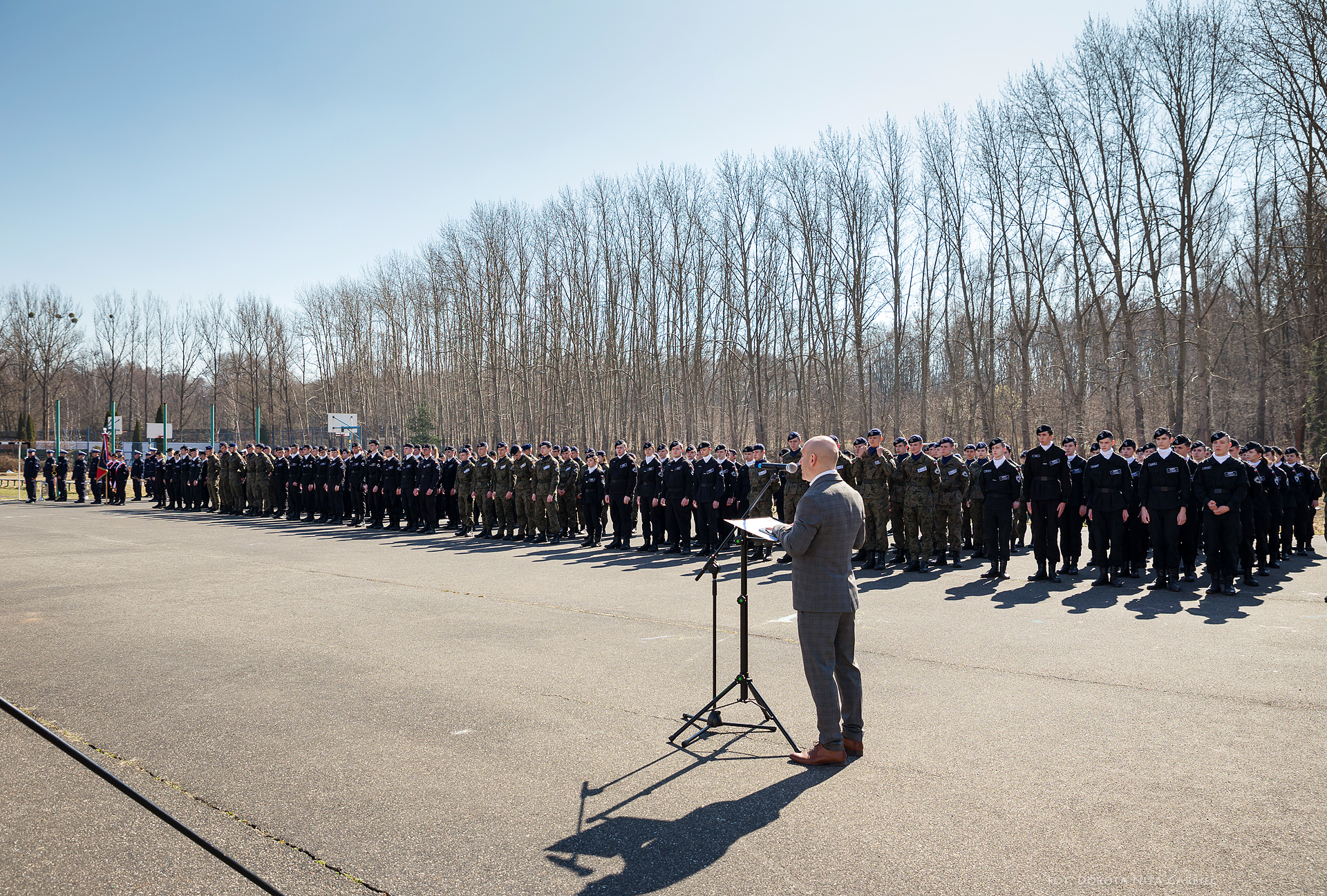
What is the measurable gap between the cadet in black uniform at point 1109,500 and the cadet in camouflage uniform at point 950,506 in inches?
81.8

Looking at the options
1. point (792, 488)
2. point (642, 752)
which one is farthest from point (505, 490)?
point (642, 752)

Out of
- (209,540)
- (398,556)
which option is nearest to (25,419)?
(209,540)

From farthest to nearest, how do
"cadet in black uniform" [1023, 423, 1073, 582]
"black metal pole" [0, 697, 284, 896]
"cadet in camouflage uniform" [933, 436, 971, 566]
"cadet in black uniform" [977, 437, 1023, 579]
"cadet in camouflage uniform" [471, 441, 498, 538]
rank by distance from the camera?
"cadet in camouflage uniform" [471, 441, 498, 538] < "cadet in camouflage uniform" [933, 436, 971, 566] < "cadet in black uniform" [977, 437, 1023, 579] < "cadet in black uniform" [1023, 423, 1073, 582] < "black metal pole" [0, 697, 284, 896]

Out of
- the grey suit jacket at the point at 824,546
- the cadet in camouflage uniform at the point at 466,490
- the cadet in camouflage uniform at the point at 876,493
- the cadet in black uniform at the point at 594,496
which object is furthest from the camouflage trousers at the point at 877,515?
the cadet in camouflage uniform at the point at 466,490

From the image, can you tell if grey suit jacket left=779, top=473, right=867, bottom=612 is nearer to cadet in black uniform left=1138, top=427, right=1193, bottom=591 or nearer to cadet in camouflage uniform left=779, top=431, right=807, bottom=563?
cadet in black uniform left=1138, top=427, right=1193, bottom=591

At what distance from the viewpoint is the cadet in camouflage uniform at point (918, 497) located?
1341 centimetres

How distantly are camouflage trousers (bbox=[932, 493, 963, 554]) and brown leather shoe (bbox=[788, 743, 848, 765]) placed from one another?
9518mm

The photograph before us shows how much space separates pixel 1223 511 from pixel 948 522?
3929mm

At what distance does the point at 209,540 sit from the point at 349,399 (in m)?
54.9

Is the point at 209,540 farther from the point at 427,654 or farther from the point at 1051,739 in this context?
the point at 1051,739

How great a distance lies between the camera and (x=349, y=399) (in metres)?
69.8

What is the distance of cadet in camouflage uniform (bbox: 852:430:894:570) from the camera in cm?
1384

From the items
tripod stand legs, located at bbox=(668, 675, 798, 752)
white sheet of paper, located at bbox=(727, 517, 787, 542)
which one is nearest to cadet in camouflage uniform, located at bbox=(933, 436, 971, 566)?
tripod stand legs, located at bbox=(668, 675, 798, 752)

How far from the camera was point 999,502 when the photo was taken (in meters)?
12.4
